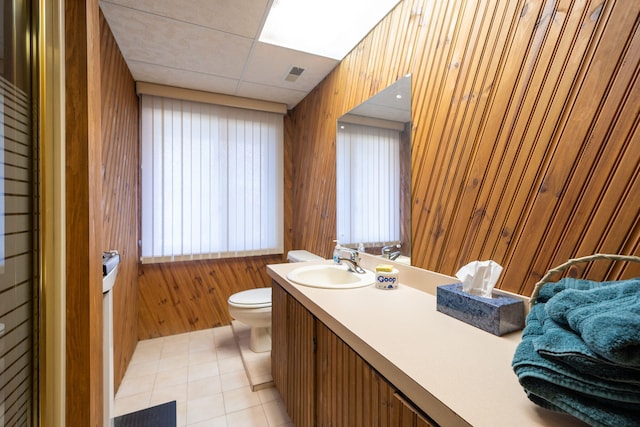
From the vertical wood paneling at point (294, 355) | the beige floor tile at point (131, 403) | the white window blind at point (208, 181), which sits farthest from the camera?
the white window blind at point (208, 181)

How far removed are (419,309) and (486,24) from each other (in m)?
1.15

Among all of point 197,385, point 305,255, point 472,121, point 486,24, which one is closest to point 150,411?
point 197,385

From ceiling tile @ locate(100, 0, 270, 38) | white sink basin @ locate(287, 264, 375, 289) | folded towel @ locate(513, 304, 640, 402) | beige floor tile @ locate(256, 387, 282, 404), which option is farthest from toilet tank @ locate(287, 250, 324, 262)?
folded towel @ locate(513, 304, 640, 402)

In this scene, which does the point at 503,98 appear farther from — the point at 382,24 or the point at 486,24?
the point at 382,24

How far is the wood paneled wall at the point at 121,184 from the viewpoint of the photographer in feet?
5.48

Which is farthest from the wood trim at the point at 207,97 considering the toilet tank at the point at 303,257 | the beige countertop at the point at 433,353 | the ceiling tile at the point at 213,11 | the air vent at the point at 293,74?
the beige countertop at the point at 433,353

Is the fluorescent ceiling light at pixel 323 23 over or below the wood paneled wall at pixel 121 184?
over

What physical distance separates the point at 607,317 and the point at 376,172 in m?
1.36

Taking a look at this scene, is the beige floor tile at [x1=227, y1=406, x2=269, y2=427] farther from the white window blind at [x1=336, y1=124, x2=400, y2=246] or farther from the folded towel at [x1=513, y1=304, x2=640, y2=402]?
the folded towel at [x1=513, y1=304, x2=640, y2=402]

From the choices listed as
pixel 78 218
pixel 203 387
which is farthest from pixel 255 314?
pixel 78 218

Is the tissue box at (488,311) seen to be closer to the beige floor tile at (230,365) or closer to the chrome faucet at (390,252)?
the chrome faucet at (390,252)

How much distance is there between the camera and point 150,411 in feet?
5.47

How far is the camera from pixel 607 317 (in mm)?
447

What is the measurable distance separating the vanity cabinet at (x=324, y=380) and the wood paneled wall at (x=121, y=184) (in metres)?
1.09
